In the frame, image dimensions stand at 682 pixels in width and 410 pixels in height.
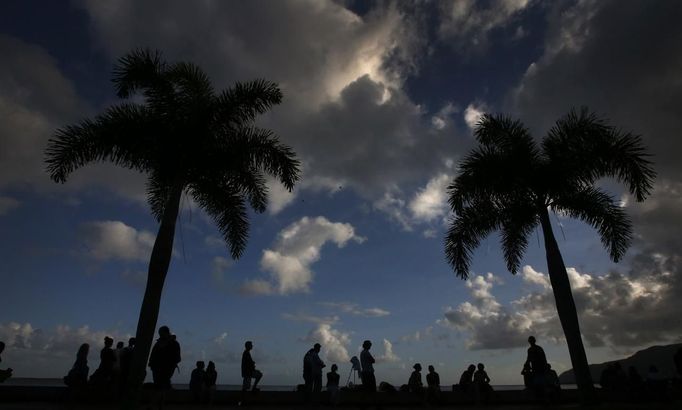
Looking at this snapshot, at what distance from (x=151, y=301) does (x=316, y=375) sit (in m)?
5.69

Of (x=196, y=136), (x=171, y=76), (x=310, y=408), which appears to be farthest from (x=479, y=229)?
(x=171, y=76)

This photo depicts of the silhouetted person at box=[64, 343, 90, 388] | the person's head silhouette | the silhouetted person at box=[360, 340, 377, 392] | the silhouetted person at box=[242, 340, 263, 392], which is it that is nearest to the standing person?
the silhouetted person at box=[360, 340, 377, 392]

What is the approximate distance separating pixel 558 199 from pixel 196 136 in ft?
40.5

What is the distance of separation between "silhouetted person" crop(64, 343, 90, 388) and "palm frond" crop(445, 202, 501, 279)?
12428mm

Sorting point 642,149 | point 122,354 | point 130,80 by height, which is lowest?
point 122,354

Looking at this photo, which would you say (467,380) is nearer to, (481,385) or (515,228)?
(481,385)

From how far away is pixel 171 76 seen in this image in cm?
1481

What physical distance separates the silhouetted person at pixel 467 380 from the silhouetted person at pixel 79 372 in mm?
12577

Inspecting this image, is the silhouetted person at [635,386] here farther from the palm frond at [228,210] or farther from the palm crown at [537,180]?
the palm frond at [228,210]

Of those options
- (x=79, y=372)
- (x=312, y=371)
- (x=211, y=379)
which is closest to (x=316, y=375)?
(x=312, y=371)

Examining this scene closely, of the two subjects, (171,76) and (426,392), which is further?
(426,392)

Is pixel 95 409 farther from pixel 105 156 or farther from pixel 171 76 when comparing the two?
pixel 171 76

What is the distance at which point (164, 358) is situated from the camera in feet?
34.3

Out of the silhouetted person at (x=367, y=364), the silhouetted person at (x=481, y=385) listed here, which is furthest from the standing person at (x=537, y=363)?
the silhouetted person at (x=367, y=364)
